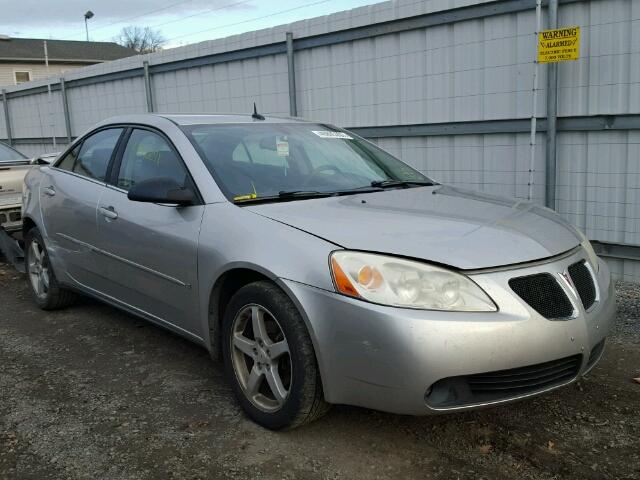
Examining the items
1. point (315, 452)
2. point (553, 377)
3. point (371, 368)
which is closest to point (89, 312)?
point (315, 452)

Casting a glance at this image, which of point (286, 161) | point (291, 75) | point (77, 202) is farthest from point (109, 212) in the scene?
point (291, 75)

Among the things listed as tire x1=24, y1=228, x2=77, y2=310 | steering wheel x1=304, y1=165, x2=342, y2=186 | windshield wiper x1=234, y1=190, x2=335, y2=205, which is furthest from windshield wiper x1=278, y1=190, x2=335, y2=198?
tire x1=24, y1=228, x2=77, y2=310

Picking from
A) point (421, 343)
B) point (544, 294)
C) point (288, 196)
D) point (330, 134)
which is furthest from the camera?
point (330, 134)

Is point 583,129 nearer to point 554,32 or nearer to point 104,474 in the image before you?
point 554,32

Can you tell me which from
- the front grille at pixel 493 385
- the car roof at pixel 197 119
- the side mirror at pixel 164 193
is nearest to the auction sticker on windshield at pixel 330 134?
the car roof at pixel 197 119

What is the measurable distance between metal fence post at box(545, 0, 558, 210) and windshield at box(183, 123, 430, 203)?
7.05 feet

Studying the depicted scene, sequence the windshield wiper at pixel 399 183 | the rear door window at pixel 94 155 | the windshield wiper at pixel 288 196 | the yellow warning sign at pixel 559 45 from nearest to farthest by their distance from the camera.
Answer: the windshield wiper at pixel 288 196 → the windshield wiper at pixel 399 183 → the rear door window at pixel 94 155 → the yellow warning sign at pixel 559 45

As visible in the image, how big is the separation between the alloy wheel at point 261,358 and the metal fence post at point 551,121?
3894 millimetres

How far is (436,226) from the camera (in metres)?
2.97

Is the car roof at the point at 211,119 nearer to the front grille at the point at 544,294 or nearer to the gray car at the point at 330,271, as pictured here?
the gray car at the point at 330,271

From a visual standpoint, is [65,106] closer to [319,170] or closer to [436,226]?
[319,170]

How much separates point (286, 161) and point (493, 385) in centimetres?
186

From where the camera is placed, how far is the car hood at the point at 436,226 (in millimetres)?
2754

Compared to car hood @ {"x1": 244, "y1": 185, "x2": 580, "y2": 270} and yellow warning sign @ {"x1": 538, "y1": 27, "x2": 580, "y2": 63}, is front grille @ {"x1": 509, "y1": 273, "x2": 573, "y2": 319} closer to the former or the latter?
car hood @ {"x1": 244, "y1": 185, "x2": 580, "y2": 270}
